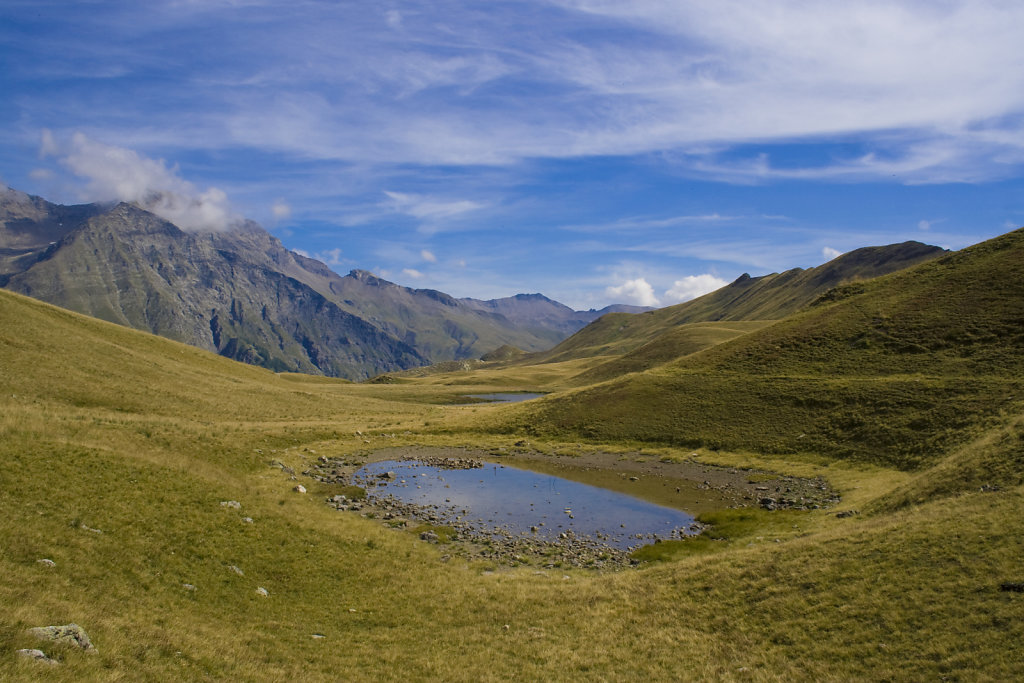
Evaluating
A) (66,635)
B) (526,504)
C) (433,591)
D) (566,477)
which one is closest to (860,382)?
(566,477)

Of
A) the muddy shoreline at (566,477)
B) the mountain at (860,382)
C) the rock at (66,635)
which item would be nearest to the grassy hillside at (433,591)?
the rock at (66,635)

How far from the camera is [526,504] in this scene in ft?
125

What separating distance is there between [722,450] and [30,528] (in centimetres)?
5047

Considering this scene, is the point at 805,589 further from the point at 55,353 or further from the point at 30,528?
the point at 55,353

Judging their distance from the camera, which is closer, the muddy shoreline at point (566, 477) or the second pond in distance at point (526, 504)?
the muddy shoreline at point (566, 477)

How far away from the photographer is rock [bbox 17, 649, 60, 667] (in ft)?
35.7

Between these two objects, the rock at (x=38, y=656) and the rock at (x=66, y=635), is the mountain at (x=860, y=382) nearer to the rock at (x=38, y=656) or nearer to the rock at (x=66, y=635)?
the rock at (x=66, y=635)

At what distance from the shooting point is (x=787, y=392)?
59000 millimetres

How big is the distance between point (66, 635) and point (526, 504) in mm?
28738

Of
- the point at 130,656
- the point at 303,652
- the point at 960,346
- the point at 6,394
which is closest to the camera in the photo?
the point at 130,656

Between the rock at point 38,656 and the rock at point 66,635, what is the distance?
1.96ft

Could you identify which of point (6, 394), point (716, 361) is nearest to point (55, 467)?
point (6, 394)

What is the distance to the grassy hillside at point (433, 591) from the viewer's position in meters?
14.7

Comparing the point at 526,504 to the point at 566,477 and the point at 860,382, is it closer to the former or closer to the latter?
the point at 566,477
